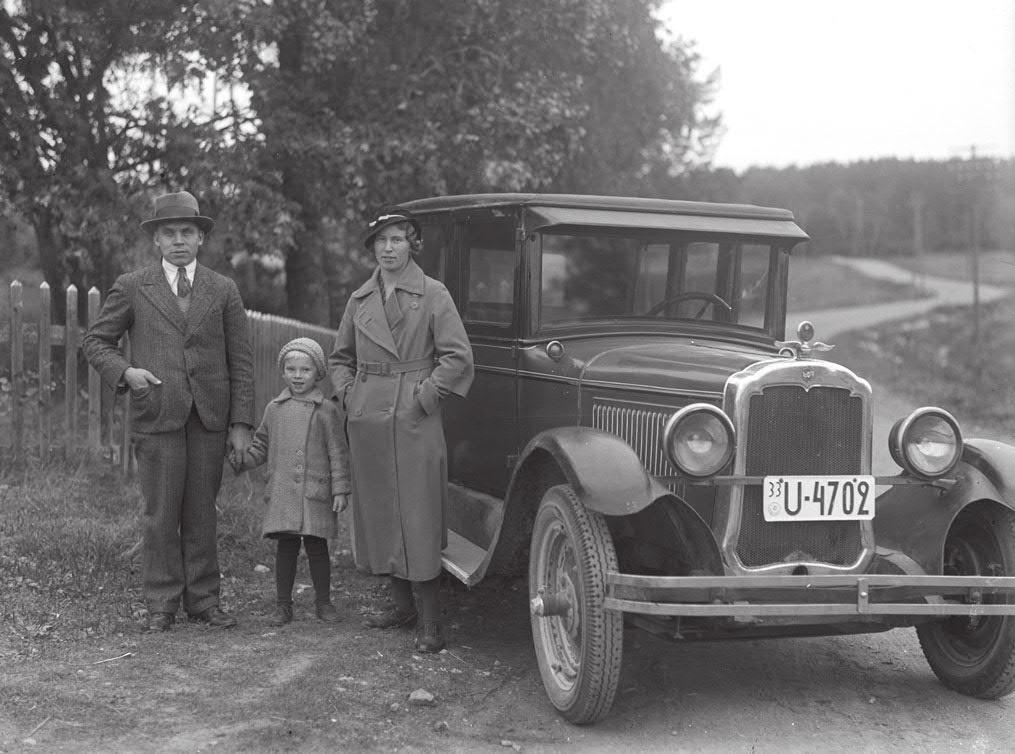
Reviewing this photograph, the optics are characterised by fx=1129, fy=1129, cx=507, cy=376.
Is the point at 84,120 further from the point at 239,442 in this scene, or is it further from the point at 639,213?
the point at 639,213

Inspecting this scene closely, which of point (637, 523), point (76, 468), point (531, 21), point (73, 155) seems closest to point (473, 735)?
point (637, 523)

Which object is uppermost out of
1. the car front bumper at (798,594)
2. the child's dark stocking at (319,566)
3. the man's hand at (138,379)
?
the man's hand at (138,379)

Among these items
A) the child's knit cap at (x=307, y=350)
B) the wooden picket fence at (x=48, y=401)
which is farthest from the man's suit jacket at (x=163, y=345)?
the wooden picket fence at (x=48, y=401)

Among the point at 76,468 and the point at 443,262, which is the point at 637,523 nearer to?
the point at 443,262

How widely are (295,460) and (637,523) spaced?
1.68 metres

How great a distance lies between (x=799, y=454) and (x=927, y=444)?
543 millimetres

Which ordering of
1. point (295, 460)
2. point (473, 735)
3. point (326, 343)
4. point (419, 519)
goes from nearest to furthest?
point (473, 735), point (419, 519), point (295, 460), point (326, 343)

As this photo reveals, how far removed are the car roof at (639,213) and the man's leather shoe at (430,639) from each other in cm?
180

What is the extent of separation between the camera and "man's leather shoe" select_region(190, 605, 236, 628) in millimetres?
5082

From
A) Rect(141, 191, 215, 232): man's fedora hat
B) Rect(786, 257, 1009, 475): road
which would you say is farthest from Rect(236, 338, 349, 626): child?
Rect(786, 257, 1009, 475): road

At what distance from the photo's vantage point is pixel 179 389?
4.96 meters

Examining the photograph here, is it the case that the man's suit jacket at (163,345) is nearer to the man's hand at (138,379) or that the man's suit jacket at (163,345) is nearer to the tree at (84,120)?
the man's hand at (138,379)

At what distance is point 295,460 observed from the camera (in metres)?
5.20

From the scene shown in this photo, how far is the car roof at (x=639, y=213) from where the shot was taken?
16.6ft
